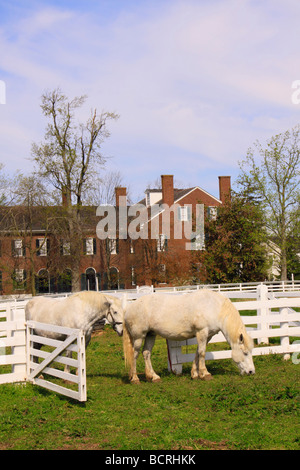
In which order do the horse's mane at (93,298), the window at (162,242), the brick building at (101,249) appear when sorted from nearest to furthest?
the horse's mane at (93,298)
the brick building at (101,249)
the window at (162,242)

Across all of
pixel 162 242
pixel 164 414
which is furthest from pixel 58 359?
pixel 162 242

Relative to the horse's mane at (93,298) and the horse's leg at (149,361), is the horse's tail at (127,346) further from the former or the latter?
the horse's mane at (93,298)

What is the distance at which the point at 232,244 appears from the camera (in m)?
37.7

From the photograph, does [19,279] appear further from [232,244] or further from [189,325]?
[189,325]

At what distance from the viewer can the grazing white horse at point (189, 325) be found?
9.71 metres

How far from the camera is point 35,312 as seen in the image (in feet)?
37.0

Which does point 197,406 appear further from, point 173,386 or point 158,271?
point 158,271

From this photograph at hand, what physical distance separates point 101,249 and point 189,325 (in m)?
44.1

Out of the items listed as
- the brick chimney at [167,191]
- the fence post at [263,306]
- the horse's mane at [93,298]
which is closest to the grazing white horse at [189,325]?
the horse's mane at [93,298]

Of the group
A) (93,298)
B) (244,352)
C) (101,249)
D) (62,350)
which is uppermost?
(101,249)

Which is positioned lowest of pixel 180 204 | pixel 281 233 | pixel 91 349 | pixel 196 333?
pixel 91 349

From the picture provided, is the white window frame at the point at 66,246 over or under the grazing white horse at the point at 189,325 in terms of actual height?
over
